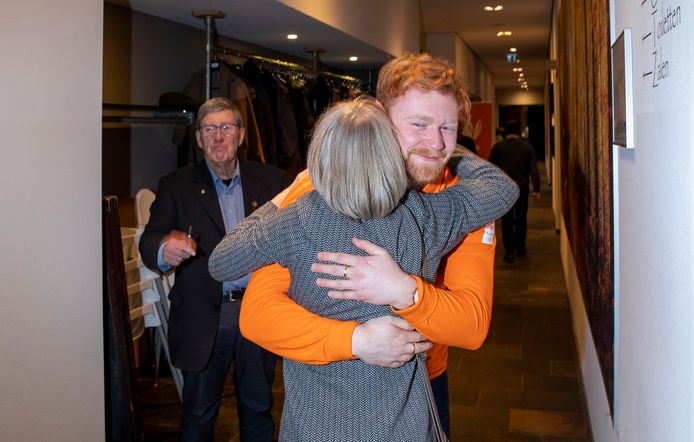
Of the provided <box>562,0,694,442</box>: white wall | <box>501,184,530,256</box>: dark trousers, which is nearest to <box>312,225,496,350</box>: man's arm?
<box>562,0,694,442</box>: white wall

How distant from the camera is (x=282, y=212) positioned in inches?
64.2

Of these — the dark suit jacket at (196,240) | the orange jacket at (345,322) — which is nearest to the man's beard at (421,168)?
the orange jacket at (345,322)

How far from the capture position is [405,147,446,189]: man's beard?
1710 millimetres

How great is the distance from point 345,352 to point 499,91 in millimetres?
33508

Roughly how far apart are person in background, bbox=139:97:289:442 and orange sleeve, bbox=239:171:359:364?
1.43 metres

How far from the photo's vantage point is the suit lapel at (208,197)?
324 centimetres

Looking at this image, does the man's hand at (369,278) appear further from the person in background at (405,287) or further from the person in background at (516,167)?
the person in background at (516,167)

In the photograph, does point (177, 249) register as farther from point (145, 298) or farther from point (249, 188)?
point (145, 298)

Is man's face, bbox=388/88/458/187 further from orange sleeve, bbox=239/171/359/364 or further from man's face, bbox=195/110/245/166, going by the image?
man's face, bbox=195/110/245/166

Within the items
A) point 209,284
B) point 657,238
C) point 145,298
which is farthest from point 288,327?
point 145,298

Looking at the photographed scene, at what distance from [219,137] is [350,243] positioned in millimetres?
1787

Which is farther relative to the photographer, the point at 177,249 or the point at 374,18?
the point at 374,18

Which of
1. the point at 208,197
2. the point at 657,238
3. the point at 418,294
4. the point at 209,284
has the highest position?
the point at 208,197

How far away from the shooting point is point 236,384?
328cm
